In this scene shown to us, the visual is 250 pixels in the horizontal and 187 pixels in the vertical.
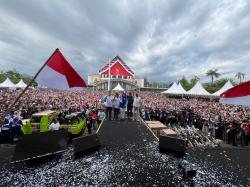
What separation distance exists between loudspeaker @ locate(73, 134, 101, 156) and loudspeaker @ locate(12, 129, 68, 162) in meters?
1.01

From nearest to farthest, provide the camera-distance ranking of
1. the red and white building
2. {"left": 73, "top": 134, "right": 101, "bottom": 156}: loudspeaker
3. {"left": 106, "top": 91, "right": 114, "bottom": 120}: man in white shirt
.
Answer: {"left": 73, "top": 134, "right": 101, "bottom": 156}: loudspeaker < {"left": 106, "top": 91, "right": 114, "bottom": 120}: man in white shirt < the red and white building

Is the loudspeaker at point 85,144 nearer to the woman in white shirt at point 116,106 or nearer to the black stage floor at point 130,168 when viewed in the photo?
the black stage floor at point 130,168

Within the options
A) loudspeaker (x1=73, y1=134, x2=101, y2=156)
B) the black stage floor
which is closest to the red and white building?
loudspeaker (x1=73, y1=134, x2=101, y2=156)

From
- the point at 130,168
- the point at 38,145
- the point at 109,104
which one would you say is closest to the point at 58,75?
the point at 38,145

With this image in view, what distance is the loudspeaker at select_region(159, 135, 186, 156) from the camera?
9.73m

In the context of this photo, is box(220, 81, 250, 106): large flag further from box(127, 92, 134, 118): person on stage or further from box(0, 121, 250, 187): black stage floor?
box(127, 92, 134, 118): person on stage

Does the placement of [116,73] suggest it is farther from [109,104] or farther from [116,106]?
[109,104]

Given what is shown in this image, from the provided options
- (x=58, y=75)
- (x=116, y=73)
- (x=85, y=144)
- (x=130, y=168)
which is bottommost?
(x=130, y=168)

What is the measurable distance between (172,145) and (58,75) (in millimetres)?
5726

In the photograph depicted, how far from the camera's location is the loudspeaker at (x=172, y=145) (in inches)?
383

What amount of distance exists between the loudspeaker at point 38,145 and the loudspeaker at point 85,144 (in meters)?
1.01

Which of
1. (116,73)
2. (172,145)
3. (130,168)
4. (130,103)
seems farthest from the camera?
(116,73)

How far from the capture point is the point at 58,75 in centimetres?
884

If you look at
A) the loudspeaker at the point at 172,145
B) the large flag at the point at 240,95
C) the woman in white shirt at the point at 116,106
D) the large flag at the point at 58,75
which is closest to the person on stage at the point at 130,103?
the woman in white shirt at the point at 116,106
